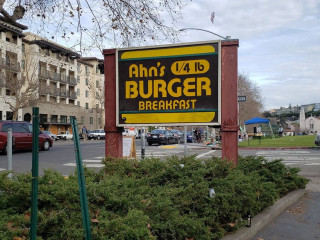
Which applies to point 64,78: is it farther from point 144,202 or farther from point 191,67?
point 144,202

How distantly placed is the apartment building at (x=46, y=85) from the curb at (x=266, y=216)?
1074 inches

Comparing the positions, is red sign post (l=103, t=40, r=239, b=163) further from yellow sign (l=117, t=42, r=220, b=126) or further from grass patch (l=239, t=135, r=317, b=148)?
grass patch (l=239, t=135, r=317, b=148)

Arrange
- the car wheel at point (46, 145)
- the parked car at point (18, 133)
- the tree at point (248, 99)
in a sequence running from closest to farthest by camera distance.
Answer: the parked car at point (18, 133) < the car wheel at point (46, 145) < the tree at point (248, 99)

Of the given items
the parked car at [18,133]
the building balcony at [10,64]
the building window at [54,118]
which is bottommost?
the parked car at [18,133]

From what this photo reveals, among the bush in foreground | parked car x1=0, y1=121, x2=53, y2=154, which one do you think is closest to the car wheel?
parked car x1=0, y1=121, x2=53, y2=154

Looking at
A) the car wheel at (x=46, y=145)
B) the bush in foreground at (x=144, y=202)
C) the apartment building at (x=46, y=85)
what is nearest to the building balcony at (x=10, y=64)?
the apartment building at (x=46, y=85)

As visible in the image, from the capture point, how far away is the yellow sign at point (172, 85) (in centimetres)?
579

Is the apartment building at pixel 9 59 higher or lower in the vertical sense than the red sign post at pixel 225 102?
higher

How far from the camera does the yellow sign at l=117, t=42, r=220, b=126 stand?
579 centimetres

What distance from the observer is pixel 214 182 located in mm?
4523

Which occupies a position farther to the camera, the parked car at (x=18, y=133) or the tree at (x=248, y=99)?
the tree at (x=248, y=99)

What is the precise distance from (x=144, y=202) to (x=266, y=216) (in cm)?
222

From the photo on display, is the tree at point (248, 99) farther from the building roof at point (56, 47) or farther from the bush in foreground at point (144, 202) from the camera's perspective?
the bush in foreground at point (144, 202)

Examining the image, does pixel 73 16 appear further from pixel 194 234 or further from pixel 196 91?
pixel 194 234
